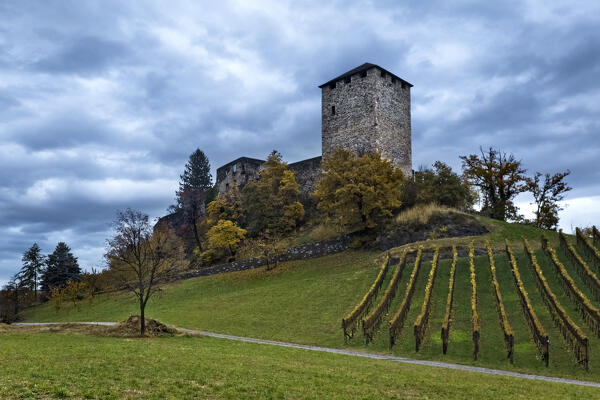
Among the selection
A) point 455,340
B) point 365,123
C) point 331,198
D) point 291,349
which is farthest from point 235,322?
point 365,123

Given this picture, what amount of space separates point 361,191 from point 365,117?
14.0m

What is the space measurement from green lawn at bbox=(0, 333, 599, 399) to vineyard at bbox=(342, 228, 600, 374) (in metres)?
3.78

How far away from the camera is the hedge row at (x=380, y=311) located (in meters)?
22.5

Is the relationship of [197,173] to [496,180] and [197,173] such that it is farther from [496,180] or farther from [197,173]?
[496,180]

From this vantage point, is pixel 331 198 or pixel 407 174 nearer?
pixel 331 198

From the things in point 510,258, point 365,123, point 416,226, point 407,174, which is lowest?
Answer: point 510,258

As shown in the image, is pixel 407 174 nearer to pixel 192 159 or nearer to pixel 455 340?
pixel 455 340

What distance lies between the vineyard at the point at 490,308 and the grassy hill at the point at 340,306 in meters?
0.08

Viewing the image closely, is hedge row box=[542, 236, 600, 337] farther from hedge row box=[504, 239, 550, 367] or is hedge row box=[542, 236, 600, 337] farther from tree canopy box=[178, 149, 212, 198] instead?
tree canopy box=[178, 149, 212, 198]

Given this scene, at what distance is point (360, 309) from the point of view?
82.8 ft

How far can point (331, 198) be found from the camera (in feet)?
137

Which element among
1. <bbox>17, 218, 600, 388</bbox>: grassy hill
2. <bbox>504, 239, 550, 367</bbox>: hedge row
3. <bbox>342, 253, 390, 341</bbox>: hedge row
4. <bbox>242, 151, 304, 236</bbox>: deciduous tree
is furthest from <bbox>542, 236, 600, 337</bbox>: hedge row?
<bbox>242, 151, 304, 236</bbox>: deciduous tree

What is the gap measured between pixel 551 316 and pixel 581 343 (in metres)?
5.14

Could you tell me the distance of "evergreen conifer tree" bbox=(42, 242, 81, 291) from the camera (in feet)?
193
